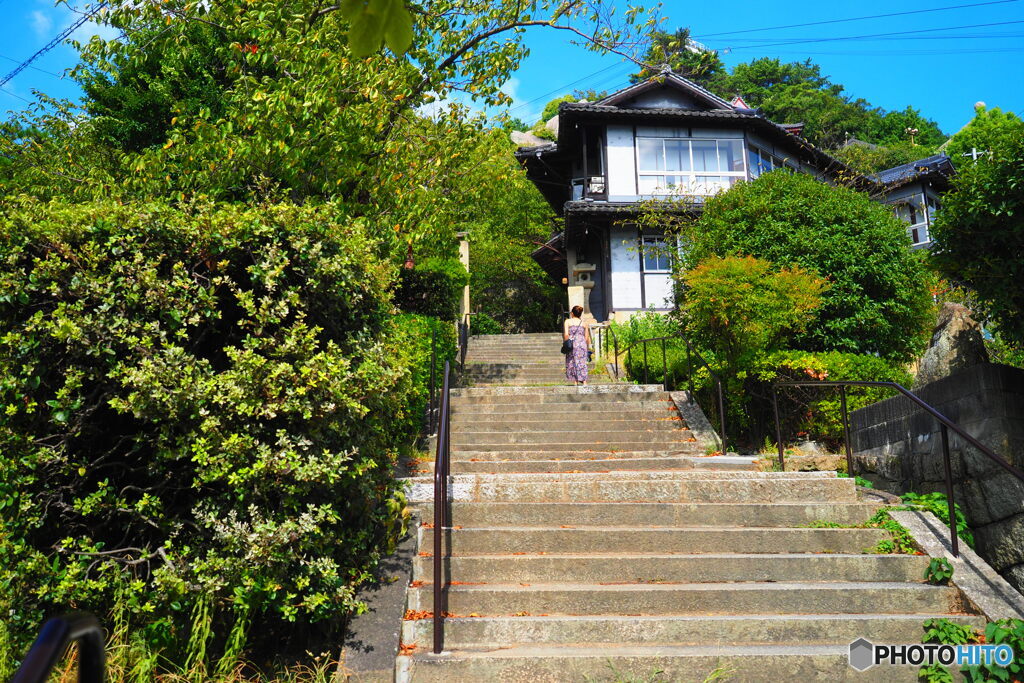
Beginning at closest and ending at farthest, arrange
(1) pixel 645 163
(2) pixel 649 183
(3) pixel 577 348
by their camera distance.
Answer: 1. (3) pixel 577 348
2. (2) pixel 649 183
3. (1) pixel 645 163

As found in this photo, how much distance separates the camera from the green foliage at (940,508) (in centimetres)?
587

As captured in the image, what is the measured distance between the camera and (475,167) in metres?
11.4

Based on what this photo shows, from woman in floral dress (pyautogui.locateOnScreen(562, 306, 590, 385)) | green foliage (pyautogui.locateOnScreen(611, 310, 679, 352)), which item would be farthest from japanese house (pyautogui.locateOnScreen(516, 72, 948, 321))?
woman in floral dress (pyautogui.locateOnScreen(562, 306, 590, 385))

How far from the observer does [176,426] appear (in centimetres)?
473

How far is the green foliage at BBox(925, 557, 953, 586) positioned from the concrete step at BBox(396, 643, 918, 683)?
998 millimetres

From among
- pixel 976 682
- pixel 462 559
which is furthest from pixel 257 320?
pixel 976 682

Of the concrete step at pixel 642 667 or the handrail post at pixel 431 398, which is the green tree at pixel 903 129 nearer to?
the handrail post at pixel 431 398

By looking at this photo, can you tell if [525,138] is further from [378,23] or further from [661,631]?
[378,23]

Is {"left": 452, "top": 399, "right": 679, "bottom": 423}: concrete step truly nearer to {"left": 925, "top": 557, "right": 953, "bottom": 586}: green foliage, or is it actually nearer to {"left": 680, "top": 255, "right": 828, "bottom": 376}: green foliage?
{"left": 680, "top": 255, "right": 828, "bottom": 376}: green foliage

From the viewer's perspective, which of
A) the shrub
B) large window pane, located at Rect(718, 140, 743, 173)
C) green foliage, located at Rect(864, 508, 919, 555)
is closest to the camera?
green foliage, located at Rect(864, 508, 919, 555)

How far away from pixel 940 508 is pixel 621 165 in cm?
1807

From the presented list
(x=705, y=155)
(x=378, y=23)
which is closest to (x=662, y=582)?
(x=378, y=23)

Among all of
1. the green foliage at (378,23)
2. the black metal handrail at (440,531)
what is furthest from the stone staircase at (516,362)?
the green foliage at (378,23)

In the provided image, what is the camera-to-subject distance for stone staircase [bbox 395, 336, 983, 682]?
4484 mm
